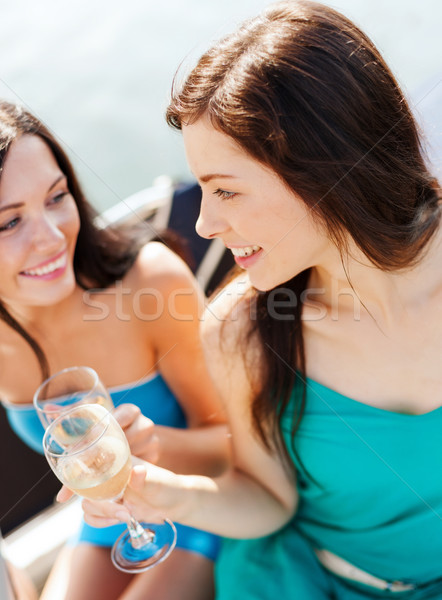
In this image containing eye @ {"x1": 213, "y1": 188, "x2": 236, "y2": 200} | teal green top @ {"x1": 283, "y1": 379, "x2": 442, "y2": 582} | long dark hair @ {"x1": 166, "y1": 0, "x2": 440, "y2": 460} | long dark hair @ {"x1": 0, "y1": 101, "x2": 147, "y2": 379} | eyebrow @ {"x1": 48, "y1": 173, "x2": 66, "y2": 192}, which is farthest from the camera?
long dark hair @ {"x1": 0, "y1": 101, "x2": 147, "y2": 379}

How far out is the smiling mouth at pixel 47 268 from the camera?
66.6 inches

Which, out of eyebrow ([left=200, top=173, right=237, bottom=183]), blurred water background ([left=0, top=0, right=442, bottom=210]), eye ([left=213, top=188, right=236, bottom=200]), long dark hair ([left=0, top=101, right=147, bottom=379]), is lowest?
blurred water background ([left=0, top=0, right=442, bottom=210])

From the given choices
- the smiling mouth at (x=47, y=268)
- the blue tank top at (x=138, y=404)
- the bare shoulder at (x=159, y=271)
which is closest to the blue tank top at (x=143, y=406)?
the blue tank top at (x=138, y=404)

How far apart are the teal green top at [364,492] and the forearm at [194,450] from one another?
0.23m

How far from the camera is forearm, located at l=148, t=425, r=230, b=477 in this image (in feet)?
5.21

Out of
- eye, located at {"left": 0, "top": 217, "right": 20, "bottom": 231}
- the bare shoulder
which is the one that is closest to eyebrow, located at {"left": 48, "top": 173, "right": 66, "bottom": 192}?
eye, located at {"left": 0, "top": 217, "right": 20, "bottom": 231}

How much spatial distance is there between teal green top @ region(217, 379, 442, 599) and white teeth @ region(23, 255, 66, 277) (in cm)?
75

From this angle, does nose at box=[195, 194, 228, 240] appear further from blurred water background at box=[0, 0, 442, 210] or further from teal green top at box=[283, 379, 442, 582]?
blurred water background at box=[0, 0, 442, 210]

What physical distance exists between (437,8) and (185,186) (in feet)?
5.49

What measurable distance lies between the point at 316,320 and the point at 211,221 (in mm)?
375

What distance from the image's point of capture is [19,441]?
93.9 inches

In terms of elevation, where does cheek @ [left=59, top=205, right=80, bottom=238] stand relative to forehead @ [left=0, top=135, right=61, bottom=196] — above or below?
below

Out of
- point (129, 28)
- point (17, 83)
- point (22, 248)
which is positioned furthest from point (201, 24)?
point (22, 248)

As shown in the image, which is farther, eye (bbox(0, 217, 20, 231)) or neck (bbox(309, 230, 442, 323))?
eye (bbox(0, 217, 20, 231))
